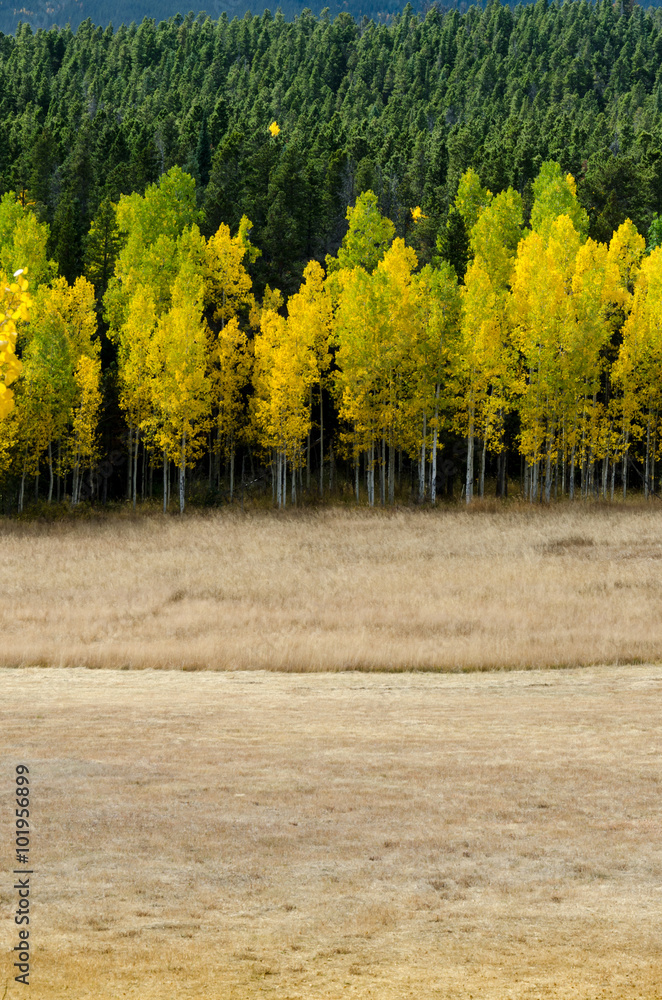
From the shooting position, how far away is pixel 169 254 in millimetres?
51906

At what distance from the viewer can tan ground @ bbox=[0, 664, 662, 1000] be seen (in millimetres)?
6117

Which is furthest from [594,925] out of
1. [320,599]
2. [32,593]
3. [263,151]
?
[263,151]

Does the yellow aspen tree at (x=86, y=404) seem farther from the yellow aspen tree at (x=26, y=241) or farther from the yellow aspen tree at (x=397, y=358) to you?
the yellow aspen tree at (x=397, y=358)

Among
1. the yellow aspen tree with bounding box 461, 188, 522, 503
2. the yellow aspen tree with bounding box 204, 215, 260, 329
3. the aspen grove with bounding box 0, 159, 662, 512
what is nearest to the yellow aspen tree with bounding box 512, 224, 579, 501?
the aspen grove with bounding box 0, 159, 662, 512

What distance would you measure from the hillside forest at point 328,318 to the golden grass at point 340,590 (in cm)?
566

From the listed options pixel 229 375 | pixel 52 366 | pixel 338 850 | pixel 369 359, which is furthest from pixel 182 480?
pixel 338 850

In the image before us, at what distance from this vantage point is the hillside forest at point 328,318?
45.4m

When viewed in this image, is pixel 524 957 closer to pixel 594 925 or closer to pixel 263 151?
pixel 594 925

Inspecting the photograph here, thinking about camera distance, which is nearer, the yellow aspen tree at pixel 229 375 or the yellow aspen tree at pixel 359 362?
the yellow aspen tree at pixel 359 362

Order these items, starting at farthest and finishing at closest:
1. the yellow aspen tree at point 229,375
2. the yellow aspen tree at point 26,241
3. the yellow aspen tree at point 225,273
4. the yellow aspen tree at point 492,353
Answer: the yellow aspen tree at point 225,273 < the yellow aspen tree at point 26,241 < the yellow aspen tree at point 229,375 < the yellow aspen tree at point 492,353

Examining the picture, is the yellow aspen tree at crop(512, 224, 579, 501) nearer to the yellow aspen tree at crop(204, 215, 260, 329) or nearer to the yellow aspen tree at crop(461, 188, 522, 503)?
the yellow aspen tree at crop(461, 188, 522, 503)

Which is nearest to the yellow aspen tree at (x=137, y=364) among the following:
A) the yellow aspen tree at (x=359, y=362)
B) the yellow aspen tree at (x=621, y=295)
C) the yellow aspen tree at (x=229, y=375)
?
the yellow aspen tree at (x=229, y=375)

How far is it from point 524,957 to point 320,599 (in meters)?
19.3

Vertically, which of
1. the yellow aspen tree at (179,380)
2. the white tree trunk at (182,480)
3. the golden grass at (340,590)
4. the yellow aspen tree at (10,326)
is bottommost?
the golden grass at (340,590)
